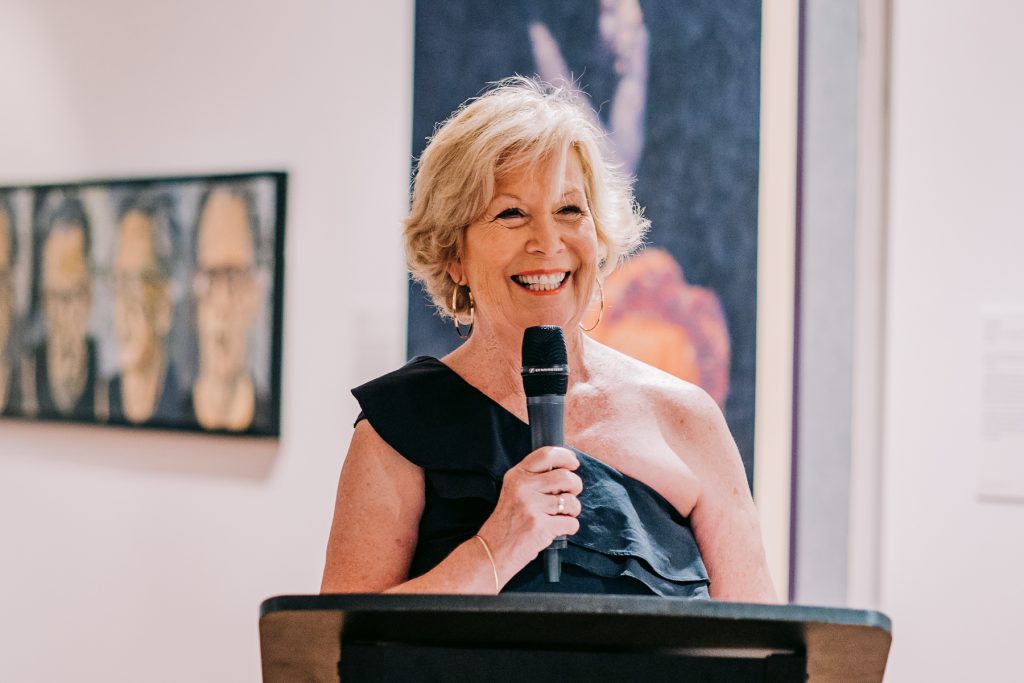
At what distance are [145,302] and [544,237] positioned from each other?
2207 millimetres

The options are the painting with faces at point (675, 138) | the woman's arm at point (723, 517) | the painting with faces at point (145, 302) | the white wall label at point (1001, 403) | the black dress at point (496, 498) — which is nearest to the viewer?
the black dress at point (496, 498)

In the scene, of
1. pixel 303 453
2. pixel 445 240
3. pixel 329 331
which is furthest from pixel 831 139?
pixel 303 453

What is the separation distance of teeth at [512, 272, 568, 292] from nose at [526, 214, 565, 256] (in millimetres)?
36

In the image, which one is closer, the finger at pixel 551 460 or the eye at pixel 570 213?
the finger at pixel 551 460

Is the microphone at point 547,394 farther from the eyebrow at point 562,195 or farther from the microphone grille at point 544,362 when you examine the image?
the eyebrow at point 562,195

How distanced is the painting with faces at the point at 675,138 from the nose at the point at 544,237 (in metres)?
0.82

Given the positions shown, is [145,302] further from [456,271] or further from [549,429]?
[549,429]

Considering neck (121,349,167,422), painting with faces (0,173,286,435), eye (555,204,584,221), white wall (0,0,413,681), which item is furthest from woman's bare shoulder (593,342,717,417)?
neck (121,349,167,422)

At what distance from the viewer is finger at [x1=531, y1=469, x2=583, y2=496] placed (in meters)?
1.29

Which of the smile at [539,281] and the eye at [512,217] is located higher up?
the eye at [512,217]

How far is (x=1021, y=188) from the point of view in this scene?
244 centimetres

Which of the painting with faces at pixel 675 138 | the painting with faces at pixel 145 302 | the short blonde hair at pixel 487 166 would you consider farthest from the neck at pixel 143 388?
the short blonde hair at pixel 487 166

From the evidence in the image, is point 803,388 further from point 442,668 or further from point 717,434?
point 442,668

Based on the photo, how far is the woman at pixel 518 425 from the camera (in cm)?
156
